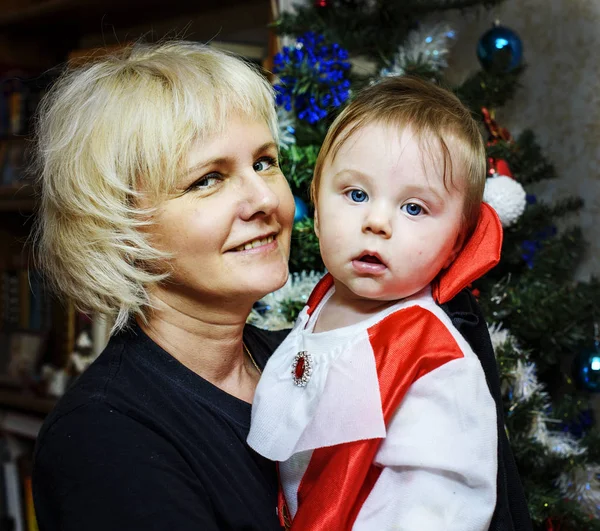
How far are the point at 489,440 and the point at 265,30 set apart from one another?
1.66m

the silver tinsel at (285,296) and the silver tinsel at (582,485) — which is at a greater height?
the silver tinsel at (285,296)

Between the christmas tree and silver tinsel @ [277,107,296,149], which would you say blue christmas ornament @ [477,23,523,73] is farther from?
silver tinsel @ [277,107,296,149]

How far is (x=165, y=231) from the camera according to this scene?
106 cm

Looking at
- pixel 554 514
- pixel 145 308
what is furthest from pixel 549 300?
pixel 145 308

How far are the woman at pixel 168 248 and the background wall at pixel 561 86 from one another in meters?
1.07

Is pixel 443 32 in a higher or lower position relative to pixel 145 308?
higher

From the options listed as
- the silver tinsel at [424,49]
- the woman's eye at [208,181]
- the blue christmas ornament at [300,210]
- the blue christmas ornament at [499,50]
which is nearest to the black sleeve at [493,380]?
the woman's eye at [208,181]

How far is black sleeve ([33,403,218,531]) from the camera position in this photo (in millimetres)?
821

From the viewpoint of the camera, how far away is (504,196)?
1524 millimetres

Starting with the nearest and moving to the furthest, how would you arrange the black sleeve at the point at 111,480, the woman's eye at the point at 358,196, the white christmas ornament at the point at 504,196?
the black sleeve at the point at 111,480 → the woman's eye at the point at 358,196 → the white christmas ornament at the point at 504,196

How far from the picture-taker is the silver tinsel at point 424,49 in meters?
1.60

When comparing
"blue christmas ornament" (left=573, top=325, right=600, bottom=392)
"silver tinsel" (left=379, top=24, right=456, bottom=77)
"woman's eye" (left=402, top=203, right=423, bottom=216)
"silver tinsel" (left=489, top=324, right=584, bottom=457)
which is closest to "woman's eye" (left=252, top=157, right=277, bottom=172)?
"woman's eye" (left=402, top=203, right=423, bottom=216)

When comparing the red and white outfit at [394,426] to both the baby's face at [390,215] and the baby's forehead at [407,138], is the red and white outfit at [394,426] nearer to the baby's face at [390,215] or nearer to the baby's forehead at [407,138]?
the baby's face at [390,215]

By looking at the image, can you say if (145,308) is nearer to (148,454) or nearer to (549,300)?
(148,454)
